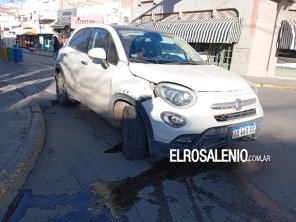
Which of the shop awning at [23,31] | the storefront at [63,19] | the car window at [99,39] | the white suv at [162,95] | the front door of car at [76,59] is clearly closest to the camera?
the white suv at [162,95]

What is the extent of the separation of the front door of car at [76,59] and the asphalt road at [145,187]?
1102 millimetres

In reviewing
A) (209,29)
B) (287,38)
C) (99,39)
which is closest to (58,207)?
(99,39)

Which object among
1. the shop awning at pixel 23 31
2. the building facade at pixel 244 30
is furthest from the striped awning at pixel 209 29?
the shop awning at pixel 23 31

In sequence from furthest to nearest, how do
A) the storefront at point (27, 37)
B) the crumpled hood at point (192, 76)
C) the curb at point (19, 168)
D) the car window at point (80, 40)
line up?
the storefront at point (27, 37) < the car window at point (80, 40) < the crumpled hood at point (192, 76) < the curb at point (19, 168)

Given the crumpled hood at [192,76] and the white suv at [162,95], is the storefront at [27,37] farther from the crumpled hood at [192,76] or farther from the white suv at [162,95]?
the crumpled hood at [192,76]

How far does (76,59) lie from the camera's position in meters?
5.59

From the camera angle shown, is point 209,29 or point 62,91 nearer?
point 62,91

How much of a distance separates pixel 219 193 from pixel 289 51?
16.0 metres

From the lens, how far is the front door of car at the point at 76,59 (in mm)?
5434

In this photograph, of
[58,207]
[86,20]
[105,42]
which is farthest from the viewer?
[86,20]

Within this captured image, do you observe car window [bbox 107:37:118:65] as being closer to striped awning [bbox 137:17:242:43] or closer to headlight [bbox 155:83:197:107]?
headlight [bbox 155:83:197:107]

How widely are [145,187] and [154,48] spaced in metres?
2.20

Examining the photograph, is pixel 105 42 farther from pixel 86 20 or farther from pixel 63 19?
pixel 63 19

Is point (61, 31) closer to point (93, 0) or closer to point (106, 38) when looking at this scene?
point (93, 0)
